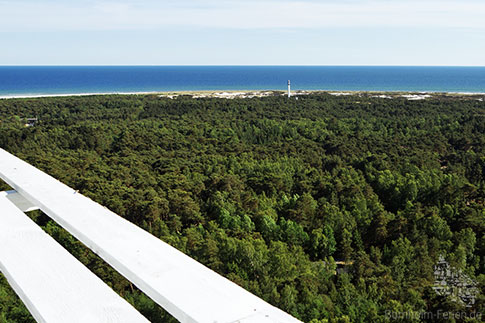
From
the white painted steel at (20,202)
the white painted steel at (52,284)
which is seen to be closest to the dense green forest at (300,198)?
the white painted steel at (20,202)

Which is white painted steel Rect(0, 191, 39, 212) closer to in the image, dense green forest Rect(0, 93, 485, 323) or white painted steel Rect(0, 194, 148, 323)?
white painted steel Rect(0, 194, 148, 323)

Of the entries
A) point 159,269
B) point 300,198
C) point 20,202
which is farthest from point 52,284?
point 300,198

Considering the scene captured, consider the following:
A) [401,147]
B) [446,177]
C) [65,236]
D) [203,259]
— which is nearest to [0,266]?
[203,259]

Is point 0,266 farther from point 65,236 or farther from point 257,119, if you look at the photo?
point 257,119

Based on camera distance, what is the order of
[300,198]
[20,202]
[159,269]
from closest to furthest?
[159,269] → [20,202] → [300,198]

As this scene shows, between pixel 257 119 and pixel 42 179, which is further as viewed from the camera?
pixel 257 119

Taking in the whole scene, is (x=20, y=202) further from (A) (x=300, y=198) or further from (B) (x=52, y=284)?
(A) (x=300, y=198)

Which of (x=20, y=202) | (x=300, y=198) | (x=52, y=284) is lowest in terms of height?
(x=300, y=198)
